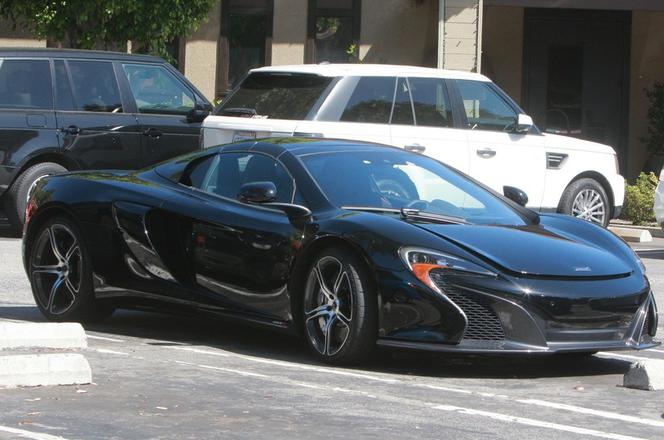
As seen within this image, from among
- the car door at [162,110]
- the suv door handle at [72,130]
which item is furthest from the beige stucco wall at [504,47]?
the suv door handle at [72,130]

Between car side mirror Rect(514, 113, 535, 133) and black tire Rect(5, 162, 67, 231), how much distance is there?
4.89m

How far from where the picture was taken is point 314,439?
241 inches

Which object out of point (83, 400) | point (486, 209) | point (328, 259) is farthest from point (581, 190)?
point (83, 400)

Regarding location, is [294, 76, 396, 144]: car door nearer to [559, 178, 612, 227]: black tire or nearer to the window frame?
[559, 178, 612, 227]: black tire

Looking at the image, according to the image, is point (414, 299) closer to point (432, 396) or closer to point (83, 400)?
point (432, 396)

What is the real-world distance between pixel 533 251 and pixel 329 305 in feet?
3.80

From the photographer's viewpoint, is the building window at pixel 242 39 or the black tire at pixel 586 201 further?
the building window at pixel 242 39

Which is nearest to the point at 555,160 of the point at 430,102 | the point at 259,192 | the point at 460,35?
the point at 430,102

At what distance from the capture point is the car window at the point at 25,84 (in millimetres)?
16000

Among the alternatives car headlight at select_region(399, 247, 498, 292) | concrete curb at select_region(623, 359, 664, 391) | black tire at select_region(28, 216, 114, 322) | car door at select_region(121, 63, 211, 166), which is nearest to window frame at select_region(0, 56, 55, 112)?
car door at select_region(121, 63, 211, 166)

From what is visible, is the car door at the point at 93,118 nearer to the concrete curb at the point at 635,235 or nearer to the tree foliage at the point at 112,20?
the tree foliage at the point at 112,20

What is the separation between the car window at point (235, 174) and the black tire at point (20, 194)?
676cm

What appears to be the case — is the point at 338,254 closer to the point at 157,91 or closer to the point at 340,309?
the point at 340,309

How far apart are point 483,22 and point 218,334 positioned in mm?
17493
